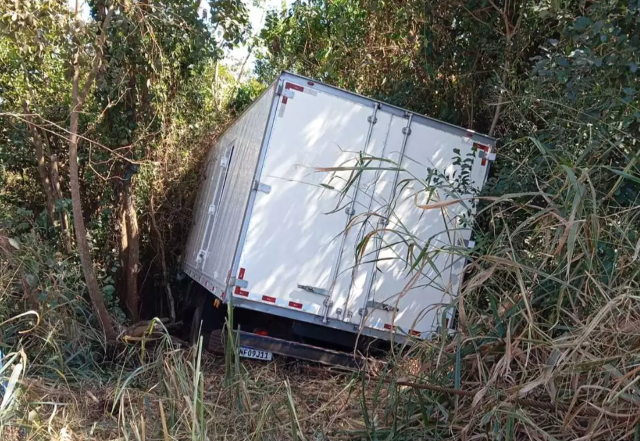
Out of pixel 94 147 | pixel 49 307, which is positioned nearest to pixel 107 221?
pixel 94 147

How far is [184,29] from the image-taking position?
8836 mm

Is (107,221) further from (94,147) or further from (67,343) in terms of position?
(67,343)

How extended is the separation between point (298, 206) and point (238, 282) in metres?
1.03

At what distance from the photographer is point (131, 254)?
11258mm

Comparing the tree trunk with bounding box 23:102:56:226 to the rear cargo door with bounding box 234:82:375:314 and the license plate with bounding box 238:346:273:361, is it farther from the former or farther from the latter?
the license plate with bounding box 238:346:273:361

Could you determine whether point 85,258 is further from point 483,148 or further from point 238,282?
point 483,148

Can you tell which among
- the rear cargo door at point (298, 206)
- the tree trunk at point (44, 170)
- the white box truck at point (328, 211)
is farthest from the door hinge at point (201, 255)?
the rear cargo door at point (298, 206)

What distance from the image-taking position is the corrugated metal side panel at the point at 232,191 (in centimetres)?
744

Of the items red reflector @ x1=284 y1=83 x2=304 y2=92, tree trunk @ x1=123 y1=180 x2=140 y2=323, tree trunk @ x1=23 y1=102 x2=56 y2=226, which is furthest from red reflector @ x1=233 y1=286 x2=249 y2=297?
tree trunk @ x1=23 y1=102 x2=56 y2=226

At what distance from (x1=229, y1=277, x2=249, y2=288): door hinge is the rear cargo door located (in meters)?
0.06

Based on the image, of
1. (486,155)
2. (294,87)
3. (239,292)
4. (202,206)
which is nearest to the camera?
(239,292)

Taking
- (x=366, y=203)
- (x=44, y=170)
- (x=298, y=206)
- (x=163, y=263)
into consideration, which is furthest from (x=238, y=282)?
(x=163, y=263)

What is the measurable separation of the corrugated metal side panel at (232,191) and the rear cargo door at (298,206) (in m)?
0.26

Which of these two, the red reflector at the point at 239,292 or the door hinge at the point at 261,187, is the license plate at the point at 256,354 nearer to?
the red reflector at the point at 239,292
